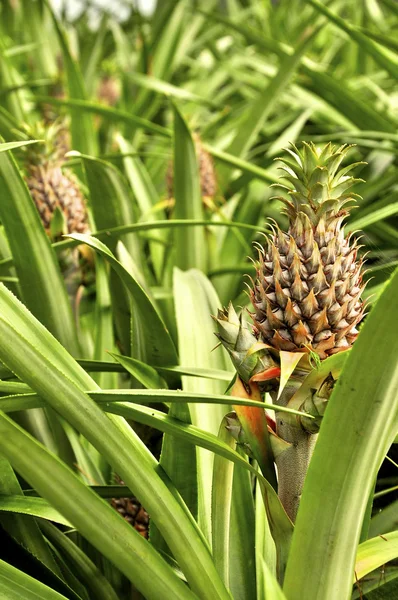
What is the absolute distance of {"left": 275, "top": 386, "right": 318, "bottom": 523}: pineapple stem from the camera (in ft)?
1.58

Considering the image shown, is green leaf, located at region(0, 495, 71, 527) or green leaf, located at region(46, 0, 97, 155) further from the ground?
green leaf, located at region(46, 0, 97, 155)

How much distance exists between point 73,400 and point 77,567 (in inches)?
9.4

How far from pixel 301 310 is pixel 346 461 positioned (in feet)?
0.39

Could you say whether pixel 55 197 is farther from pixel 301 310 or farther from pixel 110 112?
pixel 301 310

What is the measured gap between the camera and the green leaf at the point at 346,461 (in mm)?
373

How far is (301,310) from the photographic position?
1.56ft

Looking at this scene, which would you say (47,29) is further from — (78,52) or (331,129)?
(331,129)

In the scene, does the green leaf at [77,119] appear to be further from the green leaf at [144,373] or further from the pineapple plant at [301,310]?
the pineapple plant at [301,310]

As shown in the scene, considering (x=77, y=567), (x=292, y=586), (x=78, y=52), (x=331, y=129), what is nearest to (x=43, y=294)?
(x=77, y=567)

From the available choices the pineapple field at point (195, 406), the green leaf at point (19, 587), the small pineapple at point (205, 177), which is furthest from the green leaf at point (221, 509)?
the small pineapple at point (205, 177)

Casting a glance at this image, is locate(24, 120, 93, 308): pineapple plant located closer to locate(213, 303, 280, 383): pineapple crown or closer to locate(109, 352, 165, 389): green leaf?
locate(109, 352, 165, 389): green leaf

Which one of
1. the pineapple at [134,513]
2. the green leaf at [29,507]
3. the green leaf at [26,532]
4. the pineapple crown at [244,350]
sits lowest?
the pineapple at [134,513]

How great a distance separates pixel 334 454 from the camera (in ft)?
1.29

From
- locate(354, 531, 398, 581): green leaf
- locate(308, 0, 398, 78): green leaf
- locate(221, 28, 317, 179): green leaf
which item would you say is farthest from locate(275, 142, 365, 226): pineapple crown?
locate(221, 28, 317, 179): green leaf
